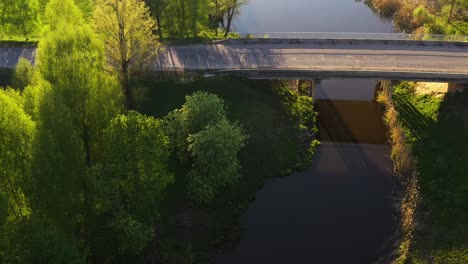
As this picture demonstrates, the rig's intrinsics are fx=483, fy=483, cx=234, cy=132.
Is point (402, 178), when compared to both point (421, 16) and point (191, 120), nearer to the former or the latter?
point (191, 120)

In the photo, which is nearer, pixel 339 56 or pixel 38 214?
pixel 38 214

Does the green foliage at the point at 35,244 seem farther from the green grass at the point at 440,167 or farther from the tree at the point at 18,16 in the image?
the tree at the point at 18,16

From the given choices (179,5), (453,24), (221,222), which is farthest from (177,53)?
(453,24)

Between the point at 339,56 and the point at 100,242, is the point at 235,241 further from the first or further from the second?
the point at 339,56

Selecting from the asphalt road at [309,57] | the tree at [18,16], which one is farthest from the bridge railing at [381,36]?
the tree at [18,16]

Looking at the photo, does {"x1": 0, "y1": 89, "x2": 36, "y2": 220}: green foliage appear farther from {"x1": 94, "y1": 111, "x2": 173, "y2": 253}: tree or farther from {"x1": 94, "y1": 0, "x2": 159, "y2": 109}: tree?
{"x1": 94, "y1": 0, "x2": 159, "y2": 109}: tree

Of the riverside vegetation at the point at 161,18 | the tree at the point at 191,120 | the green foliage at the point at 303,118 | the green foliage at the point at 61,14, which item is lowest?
the green foliage at the point at 303,118
